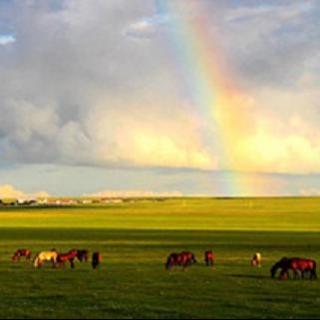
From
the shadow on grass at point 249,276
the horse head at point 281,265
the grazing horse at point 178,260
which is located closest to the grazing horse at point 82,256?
the grazing horse at point 178,260

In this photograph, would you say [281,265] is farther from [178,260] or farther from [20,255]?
[20,255]

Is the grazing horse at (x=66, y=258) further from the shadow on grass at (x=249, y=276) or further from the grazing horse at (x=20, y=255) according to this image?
the shadow on grass at (x=249, y=276)

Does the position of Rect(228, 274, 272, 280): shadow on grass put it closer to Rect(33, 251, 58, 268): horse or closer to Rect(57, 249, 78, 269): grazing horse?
Rect(57, 249, 78, 269): grazing horse

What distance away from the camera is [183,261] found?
133 ft

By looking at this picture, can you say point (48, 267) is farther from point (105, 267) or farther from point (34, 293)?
point (34, 293)

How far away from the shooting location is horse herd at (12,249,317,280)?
1404 inches

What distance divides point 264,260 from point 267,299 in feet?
62.8

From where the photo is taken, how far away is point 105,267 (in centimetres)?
4206

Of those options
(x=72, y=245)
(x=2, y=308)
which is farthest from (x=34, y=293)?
(x=72, y=245)


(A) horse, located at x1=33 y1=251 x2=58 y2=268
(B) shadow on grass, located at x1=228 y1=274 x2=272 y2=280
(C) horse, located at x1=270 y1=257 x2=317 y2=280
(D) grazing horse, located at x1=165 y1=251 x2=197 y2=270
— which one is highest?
(A) horse, located at x1=33 y1=251 x2=58 y2=268

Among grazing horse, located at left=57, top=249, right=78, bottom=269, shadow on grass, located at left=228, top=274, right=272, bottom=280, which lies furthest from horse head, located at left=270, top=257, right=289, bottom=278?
grazing horse, located at left=57, top=249, right=78, bottom=269

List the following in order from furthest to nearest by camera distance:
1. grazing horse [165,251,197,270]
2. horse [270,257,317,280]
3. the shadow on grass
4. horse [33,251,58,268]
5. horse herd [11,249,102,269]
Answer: horse [33,251,58,268], horse herd [11,249,102,269], grazing horse [165,251,197,270], the shadow on grass, horse [270,257,317,280]

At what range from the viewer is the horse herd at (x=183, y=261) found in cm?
3566

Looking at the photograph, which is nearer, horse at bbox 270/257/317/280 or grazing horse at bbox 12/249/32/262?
→ horse at bbox 270/257/317/280
